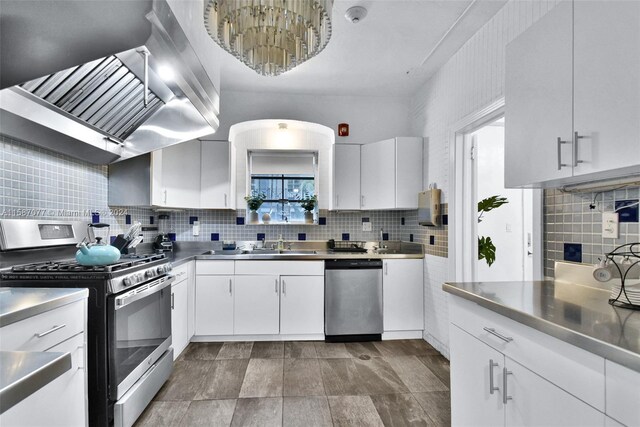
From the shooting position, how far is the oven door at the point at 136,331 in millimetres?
1715

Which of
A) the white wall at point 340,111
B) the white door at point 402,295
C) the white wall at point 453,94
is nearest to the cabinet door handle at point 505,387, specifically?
the white wall at point 453,94

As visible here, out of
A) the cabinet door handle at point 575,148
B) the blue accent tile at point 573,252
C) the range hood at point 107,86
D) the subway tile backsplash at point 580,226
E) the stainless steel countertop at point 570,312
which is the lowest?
the stainless steel countertop at point 570,312

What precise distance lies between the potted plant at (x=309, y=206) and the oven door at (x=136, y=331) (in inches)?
67.2

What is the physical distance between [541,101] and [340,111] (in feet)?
8.77

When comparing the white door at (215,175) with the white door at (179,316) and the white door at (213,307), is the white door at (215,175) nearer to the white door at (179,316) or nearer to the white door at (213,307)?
the white door at (213,307)

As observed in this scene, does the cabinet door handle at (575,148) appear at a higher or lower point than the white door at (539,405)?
higher

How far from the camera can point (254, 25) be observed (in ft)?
4.13

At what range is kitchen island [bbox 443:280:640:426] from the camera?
2.83 ft

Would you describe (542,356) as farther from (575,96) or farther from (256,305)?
(256,305)

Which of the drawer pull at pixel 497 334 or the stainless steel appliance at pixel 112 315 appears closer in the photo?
the drawer pull at pixel 497 334

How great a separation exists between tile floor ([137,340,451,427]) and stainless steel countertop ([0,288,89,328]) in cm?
99

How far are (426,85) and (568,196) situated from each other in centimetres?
219

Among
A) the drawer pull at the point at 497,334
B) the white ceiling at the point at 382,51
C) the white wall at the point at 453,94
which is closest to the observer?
the drawer pull at the point at 497,334

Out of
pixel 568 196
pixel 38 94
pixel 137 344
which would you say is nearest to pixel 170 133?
pixel 38 94
